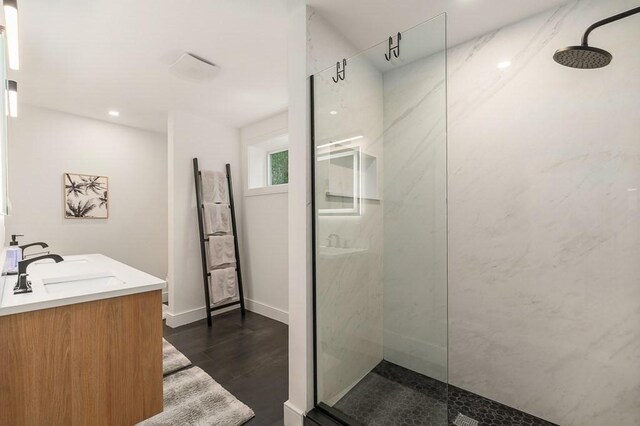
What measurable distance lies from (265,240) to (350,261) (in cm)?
182

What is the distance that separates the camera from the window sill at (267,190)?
3.20 metres

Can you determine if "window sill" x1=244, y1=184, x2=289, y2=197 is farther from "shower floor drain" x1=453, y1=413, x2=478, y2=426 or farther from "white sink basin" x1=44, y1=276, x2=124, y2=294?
"shower floor drain" x1=453, y1=413, x2=478, y2=426

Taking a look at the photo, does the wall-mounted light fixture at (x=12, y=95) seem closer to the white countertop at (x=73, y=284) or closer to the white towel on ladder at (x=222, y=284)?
the white countertop at (x=73, y=284)

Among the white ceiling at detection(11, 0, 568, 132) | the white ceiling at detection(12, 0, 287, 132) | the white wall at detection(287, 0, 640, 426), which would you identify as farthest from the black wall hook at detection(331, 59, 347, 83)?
the white ceiling at detection(12, 0, 287, 132)

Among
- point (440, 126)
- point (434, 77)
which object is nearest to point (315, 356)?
point (440, 126)

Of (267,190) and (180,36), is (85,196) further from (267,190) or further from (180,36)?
(180,36)

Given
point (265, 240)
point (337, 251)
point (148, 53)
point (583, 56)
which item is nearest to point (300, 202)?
point (337, 251)

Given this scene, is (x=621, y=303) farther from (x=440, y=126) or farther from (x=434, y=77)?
(x=434, y=77)

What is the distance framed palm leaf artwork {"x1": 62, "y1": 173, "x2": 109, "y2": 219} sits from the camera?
327 cm

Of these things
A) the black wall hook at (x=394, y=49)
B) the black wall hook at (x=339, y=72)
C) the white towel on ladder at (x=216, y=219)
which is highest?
the black wall hook at (x=394, y=49)

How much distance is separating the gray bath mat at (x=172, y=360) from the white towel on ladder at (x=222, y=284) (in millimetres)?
779

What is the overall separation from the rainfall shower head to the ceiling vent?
219 centimetres

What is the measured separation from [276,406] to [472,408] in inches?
48.3

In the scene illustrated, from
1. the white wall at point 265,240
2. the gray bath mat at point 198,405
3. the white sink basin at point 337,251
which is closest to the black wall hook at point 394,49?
the white sink basin at point 337,251
